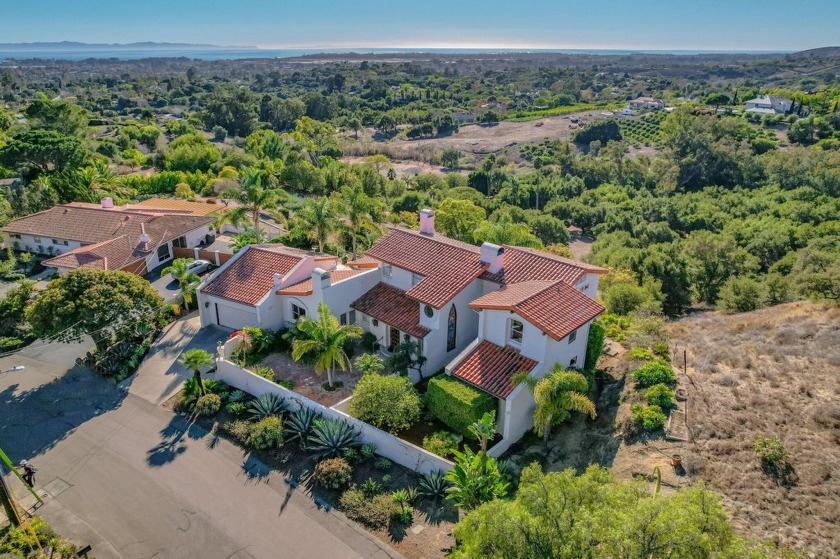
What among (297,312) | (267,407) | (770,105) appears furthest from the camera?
(770,105)

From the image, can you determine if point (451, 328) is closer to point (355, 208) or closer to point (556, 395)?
point (556, 395)

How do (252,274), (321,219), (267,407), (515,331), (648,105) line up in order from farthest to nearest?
1. (648,105)
2. (321,219)
3. (252,274)
4. (267,407)
5. (515,331)

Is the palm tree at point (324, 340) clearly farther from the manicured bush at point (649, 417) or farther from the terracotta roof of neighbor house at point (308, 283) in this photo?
the manicured bush at point (649, 417)

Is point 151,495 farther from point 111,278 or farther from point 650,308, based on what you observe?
point 650,308

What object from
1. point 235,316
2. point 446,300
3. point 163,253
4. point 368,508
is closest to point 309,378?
point 235,316

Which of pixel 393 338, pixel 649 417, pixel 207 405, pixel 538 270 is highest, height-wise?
pixel 538 270

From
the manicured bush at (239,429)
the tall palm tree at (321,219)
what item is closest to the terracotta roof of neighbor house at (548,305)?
the manicured bush at (239,429)

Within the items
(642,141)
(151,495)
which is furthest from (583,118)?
(151,495)
